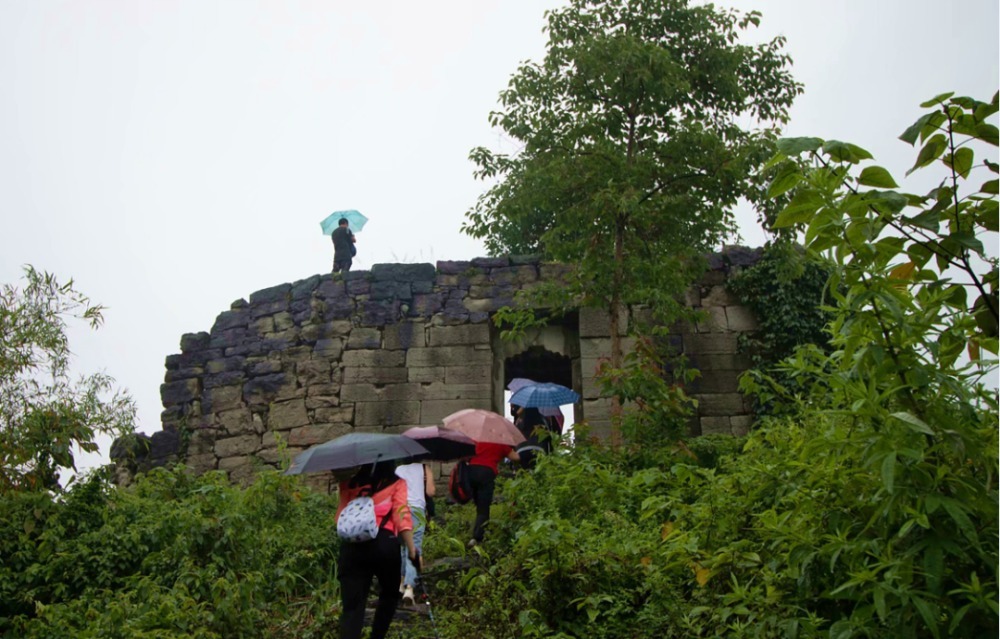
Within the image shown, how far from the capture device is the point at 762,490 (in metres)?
4.92

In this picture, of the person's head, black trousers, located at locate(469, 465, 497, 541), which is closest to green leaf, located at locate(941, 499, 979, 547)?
the person's head

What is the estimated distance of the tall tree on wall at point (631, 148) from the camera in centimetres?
1001

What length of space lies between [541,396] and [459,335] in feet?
5.57

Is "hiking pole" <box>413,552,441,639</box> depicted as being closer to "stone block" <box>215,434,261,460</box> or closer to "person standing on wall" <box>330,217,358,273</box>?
"stone block" <box>215,434,261,460</box>

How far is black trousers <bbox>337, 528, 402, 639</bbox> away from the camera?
5.27 metres

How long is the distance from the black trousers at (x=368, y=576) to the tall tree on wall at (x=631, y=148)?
14.6 feet

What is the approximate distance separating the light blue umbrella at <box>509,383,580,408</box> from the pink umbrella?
155cm

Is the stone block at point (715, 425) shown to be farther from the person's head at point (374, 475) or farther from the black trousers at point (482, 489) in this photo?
the person's head at point (374, 475)

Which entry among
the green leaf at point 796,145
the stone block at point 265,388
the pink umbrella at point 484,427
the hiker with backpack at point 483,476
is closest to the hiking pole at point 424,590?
the hiker with backpack at point 483,476

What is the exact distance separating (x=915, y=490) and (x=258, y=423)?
9080 mm

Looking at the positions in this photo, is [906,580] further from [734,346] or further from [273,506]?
[734,346]

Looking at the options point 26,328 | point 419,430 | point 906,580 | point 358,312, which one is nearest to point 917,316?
point 906,580

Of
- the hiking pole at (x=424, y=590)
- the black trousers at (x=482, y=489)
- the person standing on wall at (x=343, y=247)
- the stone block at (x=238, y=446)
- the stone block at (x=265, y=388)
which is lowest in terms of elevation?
the hiking pole at (x=424, y=590)

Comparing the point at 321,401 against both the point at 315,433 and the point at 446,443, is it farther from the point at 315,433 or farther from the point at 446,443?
the point at 446,443
